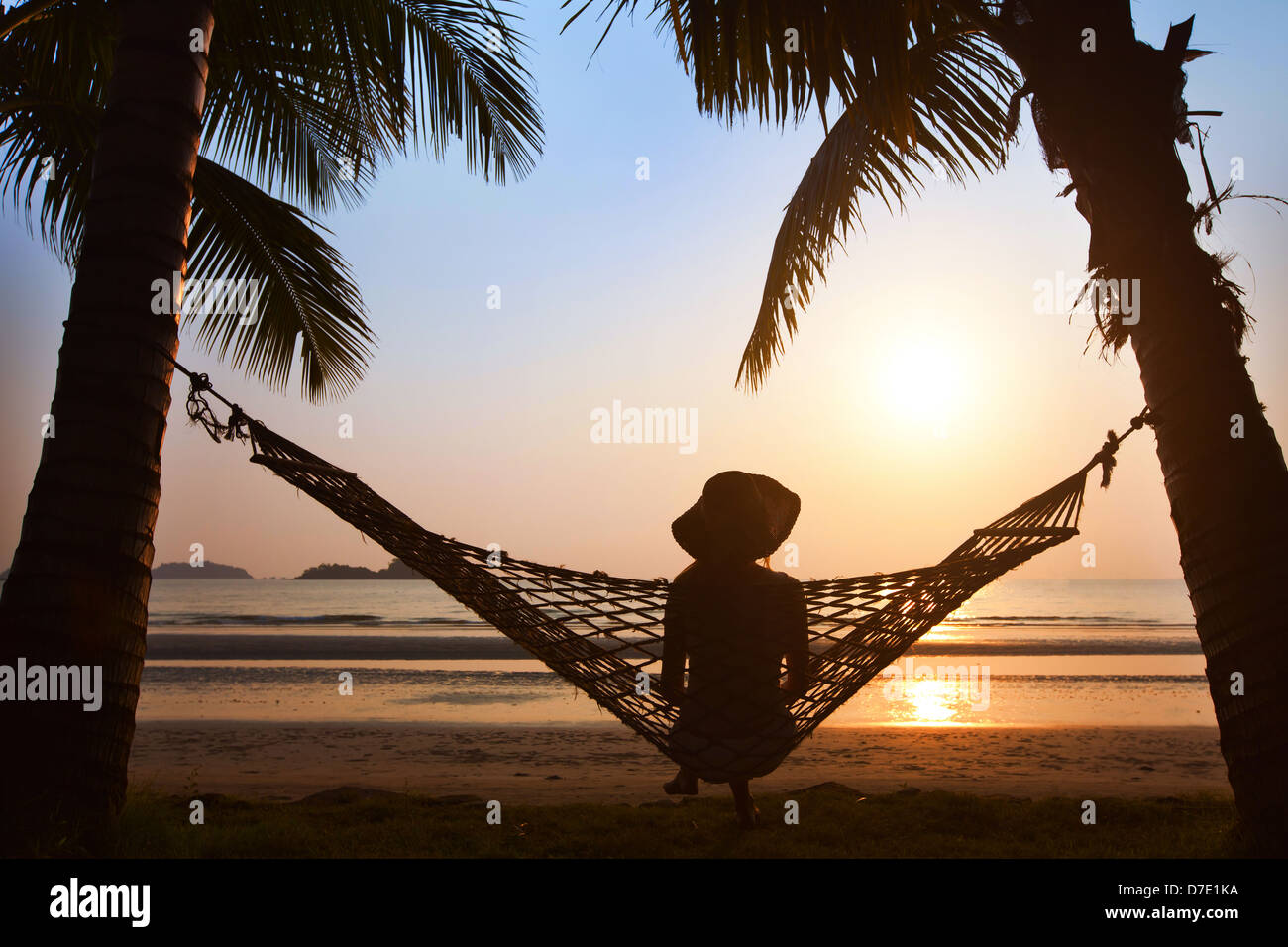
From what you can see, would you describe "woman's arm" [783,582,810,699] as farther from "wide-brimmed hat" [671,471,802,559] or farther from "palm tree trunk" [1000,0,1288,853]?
"palm tree trunk" [1000,0,1288,853]

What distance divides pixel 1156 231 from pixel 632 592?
1.68 meters

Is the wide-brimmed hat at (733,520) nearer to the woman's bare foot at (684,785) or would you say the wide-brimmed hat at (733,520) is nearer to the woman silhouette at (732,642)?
the woman silhouette at (732,642)

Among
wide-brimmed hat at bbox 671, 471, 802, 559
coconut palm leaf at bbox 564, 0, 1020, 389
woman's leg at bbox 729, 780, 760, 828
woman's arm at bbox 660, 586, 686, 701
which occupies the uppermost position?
coconut palm leaf at bbox 564, 0, 1020, 389

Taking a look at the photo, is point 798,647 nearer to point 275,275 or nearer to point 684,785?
point 684,785

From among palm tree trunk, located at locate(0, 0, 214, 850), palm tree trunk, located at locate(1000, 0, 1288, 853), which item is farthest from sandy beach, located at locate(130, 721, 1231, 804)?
palm tree trunk, located at locate(1000, 0, 1288, 853)

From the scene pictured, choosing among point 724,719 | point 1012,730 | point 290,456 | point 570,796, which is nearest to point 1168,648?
point 1012,730

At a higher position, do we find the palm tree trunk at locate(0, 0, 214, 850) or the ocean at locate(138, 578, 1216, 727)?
the palm tree trunk at locate(0, 0, 214, 850)

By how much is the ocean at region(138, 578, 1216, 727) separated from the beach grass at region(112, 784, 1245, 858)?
334cm

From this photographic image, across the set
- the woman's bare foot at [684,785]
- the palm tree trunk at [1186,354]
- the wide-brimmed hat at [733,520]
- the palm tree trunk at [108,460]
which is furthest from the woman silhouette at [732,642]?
the palm tree trunk at [108,460]

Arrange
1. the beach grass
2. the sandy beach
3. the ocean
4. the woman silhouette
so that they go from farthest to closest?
the ocean → the sandy beach → the beach grass → the woman silhouette

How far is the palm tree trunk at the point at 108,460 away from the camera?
71.7 inches

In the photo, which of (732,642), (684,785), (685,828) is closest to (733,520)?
(732,642)

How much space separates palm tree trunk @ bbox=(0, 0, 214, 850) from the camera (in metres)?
1.82
